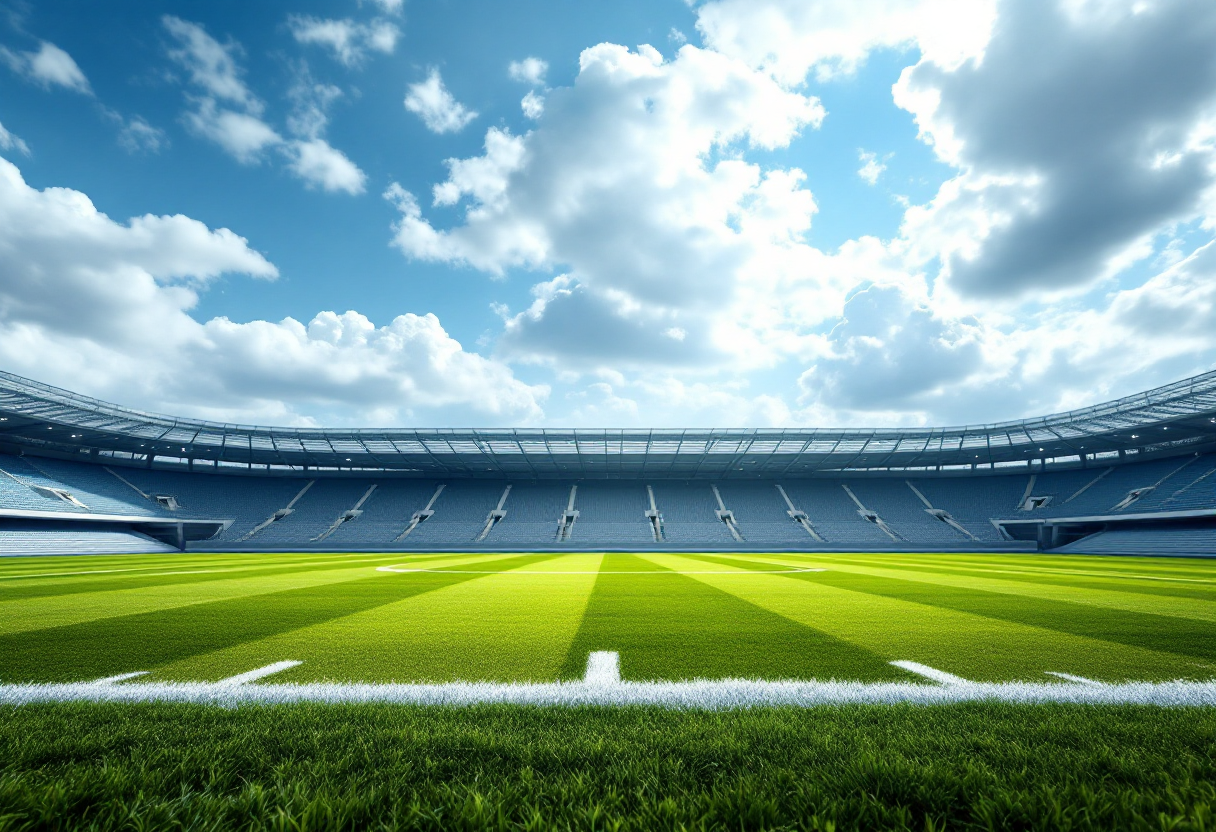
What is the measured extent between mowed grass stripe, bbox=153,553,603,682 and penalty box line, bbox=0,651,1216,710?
0.30 metres

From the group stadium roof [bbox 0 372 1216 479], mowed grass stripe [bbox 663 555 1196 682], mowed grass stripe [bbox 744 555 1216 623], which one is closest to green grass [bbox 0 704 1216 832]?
mowed grass stripe [bbox 663 555 1196 682]

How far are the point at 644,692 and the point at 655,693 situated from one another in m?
0.08

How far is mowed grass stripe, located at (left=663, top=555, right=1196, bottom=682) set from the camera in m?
4.33

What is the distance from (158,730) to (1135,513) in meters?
46.4

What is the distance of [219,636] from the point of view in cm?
568

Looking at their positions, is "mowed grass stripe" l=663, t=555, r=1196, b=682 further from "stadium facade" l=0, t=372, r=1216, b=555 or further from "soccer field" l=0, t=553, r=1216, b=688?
"stadium facade" l=0, t=372, r=1216, b=555

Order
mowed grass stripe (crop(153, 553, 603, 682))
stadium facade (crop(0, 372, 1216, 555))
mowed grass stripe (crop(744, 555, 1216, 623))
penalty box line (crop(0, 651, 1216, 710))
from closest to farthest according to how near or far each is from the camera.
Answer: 1. penalty box line (crop(0, 651, 1216, 710))
2. mowed grass stripe (crop(153, 553, 603, 682))
3. mowed grass stripe (crop(744, 555, 1216, 623))
4. stadium facade (crop(0, 372, 1216, 555))

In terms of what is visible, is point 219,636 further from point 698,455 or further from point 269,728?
point 698,455

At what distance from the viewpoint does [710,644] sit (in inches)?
209

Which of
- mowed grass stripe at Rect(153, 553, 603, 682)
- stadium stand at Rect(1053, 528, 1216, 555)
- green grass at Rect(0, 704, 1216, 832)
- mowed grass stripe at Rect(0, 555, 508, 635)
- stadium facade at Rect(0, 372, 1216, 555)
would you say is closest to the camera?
green grass at Rect(0, 704, 1216, 832)

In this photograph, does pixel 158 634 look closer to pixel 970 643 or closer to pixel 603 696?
pixel 603 696

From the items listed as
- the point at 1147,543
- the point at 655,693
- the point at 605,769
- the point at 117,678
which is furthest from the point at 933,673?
the point at 1147,543

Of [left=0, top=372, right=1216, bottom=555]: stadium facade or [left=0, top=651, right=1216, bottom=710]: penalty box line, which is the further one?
[left=0, top=372, right=1216, bottom=555]: stadium facade

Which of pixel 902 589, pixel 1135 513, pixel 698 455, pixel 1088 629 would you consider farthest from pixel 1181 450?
pixel 1088 629
